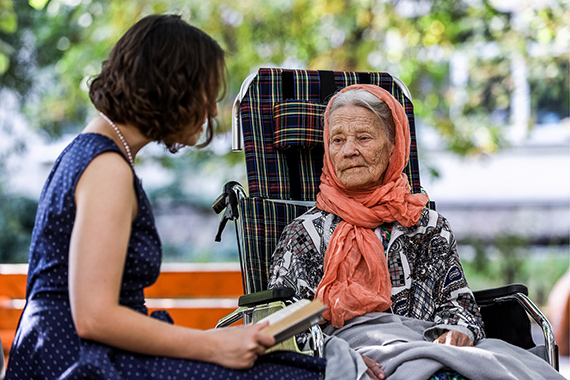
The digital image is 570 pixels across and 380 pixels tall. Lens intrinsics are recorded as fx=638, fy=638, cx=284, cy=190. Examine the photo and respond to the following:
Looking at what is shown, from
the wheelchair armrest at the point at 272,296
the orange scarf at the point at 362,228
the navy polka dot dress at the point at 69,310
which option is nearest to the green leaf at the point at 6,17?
the orange scarf at the point at 362,228

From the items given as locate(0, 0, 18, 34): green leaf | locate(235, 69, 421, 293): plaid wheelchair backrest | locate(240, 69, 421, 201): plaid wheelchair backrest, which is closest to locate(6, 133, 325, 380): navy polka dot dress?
locate(235, 69, 421, 293): plaid wheelchair backrest

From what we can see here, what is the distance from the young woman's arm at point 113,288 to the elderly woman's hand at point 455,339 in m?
0.91

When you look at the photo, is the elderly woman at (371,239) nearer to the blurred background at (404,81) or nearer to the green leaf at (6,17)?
the blurred background at (404,81)

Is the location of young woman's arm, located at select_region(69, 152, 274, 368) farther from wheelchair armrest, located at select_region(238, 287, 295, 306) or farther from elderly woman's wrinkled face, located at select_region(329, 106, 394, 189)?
elderly woman's wrinkled face, located at select_region(329, 106, 394, 189)

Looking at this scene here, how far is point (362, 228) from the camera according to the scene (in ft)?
7.61

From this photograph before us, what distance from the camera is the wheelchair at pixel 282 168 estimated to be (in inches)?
90.8

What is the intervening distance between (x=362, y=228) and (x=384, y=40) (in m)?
3.51

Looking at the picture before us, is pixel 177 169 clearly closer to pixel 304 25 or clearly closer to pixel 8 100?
pixel 8 100

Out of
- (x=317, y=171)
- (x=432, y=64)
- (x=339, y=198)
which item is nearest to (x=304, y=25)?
(x=432, y=64)

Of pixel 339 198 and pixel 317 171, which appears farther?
pixel 317 171

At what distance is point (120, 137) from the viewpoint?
146 cm

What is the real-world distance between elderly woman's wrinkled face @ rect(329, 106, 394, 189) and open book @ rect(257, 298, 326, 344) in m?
0.94

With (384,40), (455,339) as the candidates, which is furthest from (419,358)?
(384,40)

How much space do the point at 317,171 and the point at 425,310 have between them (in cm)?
75
